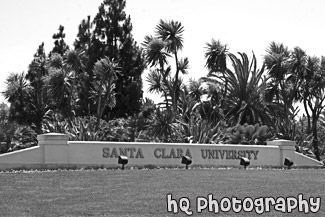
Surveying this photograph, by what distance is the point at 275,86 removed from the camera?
45.9 meters

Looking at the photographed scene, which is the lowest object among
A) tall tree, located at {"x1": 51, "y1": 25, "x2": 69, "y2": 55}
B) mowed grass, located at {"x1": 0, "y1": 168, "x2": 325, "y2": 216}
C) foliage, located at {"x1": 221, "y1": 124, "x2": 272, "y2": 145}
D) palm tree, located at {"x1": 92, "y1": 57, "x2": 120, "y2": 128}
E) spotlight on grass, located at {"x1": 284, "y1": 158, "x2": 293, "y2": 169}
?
mowed grass, located at {"x1": 0, "y1": 168, "x2": 325, "y2": 216}

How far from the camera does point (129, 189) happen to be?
17453 mm

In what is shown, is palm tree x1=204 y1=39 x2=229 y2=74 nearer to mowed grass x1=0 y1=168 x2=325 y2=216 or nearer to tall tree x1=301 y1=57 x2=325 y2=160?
tall tree x1=301 y1=57 x2=325 y2=160

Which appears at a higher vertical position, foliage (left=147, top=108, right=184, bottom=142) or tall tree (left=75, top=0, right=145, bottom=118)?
tall tree (left=75, top=0, right=145, bottom=118)

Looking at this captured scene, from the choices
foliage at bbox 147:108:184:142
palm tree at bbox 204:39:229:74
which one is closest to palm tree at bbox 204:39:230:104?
palm tree at bbox 204:39:229:74

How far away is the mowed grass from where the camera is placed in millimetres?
14516

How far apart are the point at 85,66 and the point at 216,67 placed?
10591 millimetres

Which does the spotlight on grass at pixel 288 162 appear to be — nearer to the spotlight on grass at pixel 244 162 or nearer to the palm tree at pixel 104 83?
the spotlight on grass at pixel 244 162

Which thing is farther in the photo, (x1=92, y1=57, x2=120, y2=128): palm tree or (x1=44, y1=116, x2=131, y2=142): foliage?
(x1=92, y1=57, x2=120, y2=128): palm tree

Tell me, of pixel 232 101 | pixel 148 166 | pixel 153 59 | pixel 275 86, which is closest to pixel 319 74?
pixel 275 86

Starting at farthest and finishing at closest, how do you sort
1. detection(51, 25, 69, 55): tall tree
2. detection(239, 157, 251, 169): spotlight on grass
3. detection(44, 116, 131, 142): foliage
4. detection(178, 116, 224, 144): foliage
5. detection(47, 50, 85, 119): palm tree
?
detection(51, 25, 69, 55): tall tree < detection(47, 50, 85, 119): palm tree < detection(178, 116, 224, 144): foliage < detection(44, 116, 131, 142): foliage < detection(239, 157, 251, 169): spotlight on grass

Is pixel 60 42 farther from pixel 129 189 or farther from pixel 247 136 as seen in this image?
pixel 129 189

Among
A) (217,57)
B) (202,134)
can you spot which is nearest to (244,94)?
(217,57)

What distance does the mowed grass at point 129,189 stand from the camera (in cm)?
1452
